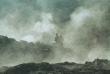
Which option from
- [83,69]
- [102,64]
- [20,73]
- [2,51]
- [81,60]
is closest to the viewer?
[20,73]

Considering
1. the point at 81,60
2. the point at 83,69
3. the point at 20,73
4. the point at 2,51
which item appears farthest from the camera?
the point at 81,60

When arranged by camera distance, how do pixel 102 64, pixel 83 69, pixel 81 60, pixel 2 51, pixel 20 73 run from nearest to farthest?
pixel 20 73 → pixel 83 69 → pixel 102 64 → pixel 2 51 → pixel 81 60

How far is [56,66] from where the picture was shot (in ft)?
265

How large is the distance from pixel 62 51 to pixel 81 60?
57.9 feet

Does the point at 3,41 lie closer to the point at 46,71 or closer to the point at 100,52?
the point at 100,52

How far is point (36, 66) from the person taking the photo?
253 feet

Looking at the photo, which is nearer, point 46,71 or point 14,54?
point 46,71

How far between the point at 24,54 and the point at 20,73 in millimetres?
101207

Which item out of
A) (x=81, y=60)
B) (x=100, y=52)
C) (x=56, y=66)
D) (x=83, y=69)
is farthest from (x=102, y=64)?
(x=100, y=52)

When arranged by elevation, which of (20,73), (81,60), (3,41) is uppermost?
(3,41)

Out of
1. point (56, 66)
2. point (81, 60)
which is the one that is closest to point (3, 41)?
point (81, 60)

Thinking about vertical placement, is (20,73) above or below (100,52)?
below

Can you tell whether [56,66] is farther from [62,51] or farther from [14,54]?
[62,51]

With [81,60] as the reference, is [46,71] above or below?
below
